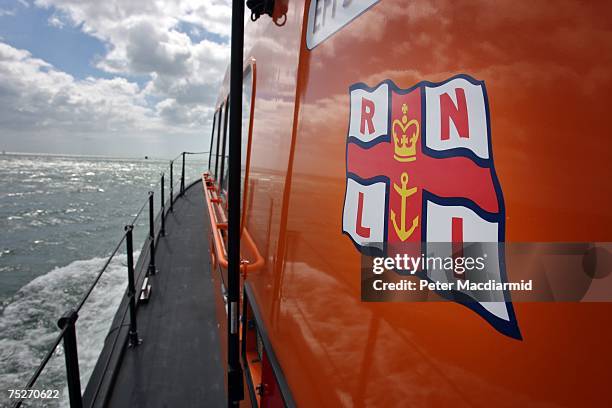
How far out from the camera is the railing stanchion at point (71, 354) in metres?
1.46

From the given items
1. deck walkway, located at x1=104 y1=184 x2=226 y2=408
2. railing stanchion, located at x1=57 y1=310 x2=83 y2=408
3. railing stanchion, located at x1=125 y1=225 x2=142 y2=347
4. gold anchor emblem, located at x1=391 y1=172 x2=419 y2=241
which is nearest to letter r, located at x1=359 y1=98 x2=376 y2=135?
gold anchor emblem, located at x1=391 y1=172 x2=419 y2=241

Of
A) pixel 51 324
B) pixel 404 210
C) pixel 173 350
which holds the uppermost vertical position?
pixel 404 210

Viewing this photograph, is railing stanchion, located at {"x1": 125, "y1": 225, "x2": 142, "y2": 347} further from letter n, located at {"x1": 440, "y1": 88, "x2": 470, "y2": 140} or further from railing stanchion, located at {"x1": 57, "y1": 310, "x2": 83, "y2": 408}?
letter n, located at {"x1": 440, "y1": 88, "x2": 470, "y2": 140}

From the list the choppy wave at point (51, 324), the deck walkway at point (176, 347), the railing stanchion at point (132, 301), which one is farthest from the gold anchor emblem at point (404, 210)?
the choppy wave at point (51, 324)

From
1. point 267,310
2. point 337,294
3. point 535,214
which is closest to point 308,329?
point 337,294

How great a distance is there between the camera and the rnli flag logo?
542mm

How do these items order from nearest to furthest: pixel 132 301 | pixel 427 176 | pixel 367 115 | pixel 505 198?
pixel 505 198 → pixel 427 176 → pixel 367 115 → pixel 132 301

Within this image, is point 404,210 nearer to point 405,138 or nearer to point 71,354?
point 405,138

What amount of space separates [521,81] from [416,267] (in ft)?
1.13

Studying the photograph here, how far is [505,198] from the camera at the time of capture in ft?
1.70

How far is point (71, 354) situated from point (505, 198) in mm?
1819

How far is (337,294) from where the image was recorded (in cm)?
92

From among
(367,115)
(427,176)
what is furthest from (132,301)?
(427,176)

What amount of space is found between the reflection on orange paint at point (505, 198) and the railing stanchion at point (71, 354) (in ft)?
3.16
